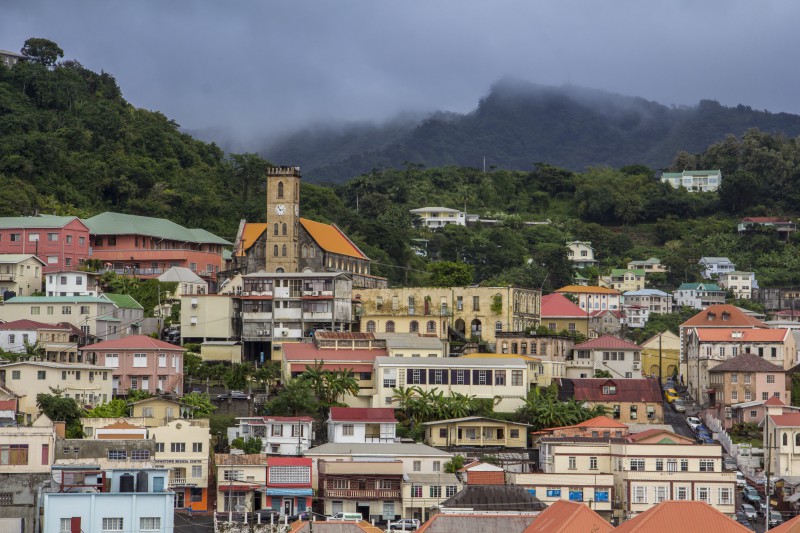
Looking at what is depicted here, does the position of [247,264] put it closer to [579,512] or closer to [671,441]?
[671,441]

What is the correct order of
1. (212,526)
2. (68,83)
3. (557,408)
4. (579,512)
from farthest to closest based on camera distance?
(68,83)
(557,408)
(212,526)
(579,512)

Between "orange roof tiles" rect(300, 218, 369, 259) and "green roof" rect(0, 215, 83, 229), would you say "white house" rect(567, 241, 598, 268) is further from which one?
"green roof" rect(0, 215, 83, 229)

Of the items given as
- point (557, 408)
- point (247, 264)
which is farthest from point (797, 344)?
point (247, 264)

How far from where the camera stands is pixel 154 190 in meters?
120

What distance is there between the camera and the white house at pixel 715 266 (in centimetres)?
13275

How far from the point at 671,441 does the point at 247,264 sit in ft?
129

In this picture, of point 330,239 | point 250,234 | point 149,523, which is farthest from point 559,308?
point 149,523

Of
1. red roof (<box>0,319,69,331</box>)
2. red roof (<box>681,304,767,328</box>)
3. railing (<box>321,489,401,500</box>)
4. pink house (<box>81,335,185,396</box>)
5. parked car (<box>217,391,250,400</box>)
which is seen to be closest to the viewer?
railing (<box>321,489,401,500</box>)

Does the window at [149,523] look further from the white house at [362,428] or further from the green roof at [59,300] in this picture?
the green roof at [59,300]

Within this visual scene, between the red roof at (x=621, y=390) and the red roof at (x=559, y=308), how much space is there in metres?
21.0

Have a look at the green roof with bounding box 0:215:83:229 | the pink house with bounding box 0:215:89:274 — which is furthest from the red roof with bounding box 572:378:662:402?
the green roof with bounding box 0:215:83:229

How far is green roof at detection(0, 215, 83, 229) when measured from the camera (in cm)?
9938

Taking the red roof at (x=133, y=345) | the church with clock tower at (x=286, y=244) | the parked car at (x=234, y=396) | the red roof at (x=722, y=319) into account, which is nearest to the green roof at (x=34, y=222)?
the church with clock tower at (x=286, y=244)

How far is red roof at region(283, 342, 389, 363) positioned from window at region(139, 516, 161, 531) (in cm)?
2730
